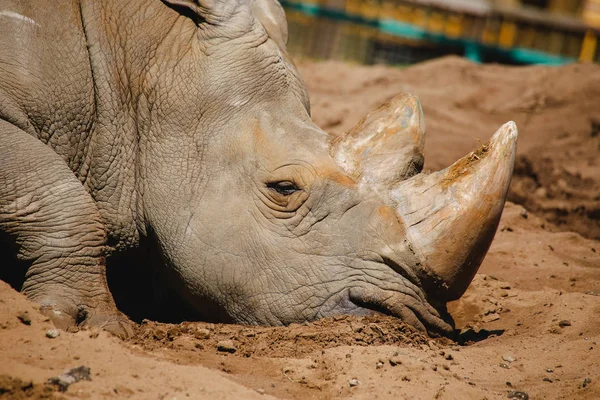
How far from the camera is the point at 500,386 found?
4.07 m

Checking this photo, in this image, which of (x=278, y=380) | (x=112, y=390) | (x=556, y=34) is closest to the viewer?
(x=112, y=390)

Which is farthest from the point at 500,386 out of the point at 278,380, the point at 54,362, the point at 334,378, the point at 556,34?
the point at 556,34

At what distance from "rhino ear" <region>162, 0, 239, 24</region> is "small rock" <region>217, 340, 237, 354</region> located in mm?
1720

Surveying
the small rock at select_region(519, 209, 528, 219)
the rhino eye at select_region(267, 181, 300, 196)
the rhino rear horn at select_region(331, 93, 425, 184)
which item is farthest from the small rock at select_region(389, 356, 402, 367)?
the small rock at select_region(519, 209, 528, 219)

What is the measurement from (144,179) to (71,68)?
0.71 metres

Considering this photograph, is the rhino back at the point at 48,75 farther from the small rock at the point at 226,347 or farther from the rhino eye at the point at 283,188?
the small rock at the point at 226,347

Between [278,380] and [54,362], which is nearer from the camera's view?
[54,362]

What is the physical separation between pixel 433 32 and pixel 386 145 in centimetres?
925

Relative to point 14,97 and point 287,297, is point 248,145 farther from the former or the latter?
point 14,97

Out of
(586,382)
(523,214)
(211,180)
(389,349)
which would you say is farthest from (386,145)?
(523,214)

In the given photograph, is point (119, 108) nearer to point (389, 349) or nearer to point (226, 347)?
point (226, 347)

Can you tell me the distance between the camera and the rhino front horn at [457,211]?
4270mm

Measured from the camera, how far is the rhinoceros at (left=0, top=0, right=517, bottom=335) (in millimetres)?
4352

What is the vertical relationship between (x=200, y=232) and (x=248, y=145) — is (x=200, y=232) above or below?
below
